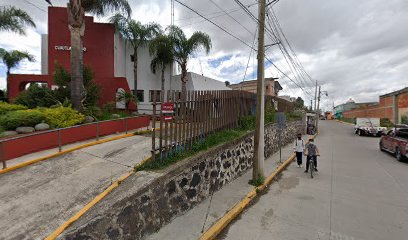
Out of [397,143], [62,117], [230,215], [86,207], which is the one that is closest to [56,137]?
[62,117]

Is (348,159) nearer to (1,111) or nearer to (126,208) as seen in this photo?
(126,208)

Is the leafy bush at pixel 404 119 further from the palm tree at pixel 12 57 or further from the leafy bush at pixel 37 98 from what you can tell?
the palm tree at pixel 12 57

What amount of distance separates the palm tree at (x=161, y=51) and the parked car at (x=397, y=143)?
1551 centimetres

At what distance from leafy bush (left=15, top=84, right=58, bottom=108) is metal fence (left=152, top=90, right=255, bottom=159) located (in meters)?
6.77

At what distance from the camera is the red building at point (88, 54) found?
14.5 meters

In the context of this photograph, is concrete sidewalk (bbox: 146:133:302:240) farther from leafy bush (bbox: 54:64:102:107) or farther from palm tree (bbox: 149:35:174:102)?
palm tree (bbox: 149:35:174:102)

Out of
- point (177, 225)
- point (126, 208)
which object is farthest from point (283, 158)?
point (126, 208)

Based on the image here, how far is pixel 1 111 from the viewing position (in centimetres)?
918

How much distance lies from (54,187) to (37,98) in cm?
815

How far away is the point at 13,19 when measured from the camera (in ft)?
48.1

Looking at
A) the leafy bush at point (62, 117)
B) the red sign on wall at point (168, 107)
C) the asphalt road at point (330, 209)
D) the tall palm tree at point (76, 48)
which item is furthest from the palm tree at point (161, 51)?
the asphalt road at point (330, 209)

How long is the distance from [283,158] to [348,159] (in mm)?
→ 3943

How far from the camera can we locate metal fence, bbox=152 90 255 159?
5.67 m

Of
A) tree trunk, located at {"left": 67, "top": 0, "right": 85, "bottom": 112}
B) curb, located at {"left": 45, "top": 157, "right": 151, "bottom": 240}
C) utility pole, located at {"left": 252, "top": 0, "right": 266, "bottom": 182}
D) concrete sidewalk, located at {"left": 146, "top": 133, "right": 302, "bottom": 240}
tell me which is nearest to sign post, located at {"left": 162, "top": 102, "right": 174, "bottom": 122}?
curb, located at {"left": 45, "top": 157, "right": 151, "bottom": 240}
